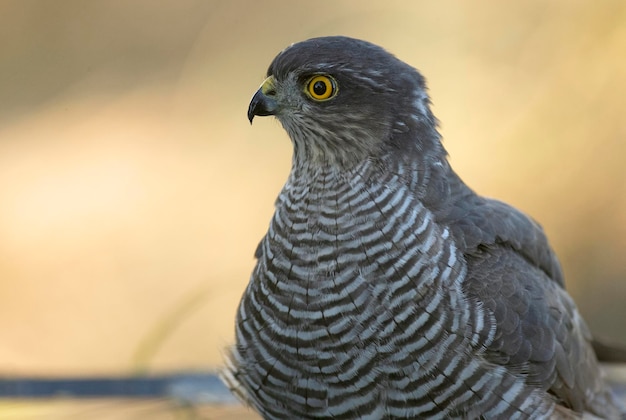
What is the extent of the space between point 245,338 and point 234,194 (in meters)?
2.21

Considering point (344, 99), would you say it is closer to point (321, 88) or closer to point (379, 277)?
point (321, 88)

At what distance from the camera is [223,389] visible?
11.5ft

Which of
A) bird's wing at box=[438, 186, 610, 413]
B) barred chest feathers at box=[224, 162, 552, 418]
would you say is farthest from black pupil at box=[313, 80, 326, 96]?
bird's wing at box=[438, 186, 610, 413]

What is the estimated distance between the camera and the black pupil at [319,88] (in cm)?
232

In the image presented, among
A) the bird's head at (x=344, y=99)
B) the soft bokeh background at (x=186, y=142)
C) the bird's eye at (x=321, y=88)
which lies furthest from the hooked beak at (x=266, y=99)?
the soft bokeh background at (x=186, y=142)

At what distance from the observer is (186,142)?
4641 mm

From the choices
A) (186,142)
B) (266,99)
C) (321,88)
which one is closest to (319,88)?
(321,88)

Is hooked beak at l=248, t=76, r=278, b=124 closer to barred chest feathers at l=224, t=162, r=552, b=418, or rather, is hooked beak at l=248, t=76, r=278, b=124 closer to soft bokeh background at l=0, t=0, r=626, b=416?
barred chest feathers at l=224, t=162, r=552, b=418

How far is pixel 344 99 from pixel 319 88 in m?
0.09

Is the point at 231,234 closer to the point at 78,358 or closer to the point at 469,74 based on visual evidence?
the point at 78,358

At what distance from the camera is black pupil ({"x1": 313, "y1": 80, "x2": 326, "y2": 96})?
7.60 feet

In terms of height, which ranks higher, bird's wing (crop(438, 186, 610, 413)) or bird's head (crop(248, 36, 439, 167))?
bird's head (crop(248, 36, 439, 167))

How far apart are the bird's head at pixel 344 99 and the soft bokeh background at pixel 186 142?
2.01 m

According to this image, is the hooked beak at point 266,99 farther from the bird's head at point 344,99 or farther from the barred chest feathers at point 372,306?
the barred chest feathers at point 372,306
